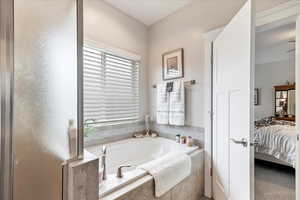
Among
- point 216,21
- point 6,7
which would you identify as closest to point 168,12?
point 216,21

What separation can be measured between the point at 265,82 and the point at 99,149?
19.6ft

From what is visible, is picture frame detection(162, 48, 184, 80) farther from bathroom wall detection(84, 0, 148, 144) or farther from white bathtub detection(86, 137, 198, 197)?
white bathtub detection(86, 137, 198, 197)

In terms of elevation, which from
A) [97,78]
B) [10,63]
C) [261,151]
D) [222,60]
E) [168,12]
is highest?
[168,12]

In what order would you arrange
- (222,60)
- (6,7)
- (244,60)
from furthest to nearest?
1. (222,60)
2. (244,60)
3. (6,7)

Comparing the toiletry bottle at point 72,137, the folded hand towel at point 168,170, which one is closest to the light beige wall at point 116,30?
the folded hand towel at point 168,170

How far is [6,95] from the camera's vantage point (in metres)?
0.67

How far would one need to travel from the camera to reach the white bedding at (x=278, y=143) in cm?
243

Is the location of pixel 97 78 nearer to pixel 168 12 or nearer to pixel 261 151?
pixel 168 12

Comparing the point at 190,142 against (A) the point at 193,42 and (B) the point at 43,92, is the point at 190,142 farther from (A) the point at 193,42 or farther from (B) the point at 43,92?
(B) the point at 43,92

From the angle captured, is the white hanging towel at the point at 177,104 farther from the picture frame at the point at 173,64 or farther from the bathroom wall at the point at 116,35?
the bathroom wall at the point at 116,35

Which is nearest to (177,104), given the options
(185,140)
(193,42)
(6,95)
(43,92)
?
(185,140)

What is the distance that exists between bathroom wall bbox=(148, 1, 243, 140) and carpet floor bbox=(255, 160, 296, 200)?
46.7 inches

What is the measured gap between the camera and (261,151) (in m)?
2.88

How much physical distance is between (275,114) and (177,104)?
4.81m
